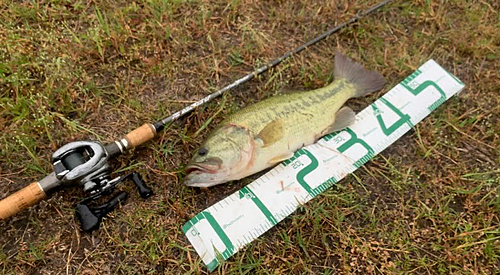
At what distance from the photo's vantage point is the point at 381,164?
3.99 m

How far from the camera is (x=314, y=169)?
12.7 ft

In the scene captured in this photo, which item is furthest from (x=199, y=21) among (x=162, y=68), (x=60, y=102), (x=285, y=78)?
(x=60, y=102)

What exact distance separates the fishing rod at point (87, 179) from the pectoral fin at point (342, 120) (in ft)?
A: 5.74

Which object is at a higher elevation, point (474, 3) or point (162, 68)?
point (162, 68)

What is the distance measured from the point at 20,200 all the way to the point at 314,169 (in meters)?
2.58

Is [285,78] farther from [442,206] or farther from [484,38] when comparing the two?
[484,38]

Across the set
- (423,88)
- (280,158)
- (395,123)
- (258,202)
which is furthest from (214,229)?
(423,88)

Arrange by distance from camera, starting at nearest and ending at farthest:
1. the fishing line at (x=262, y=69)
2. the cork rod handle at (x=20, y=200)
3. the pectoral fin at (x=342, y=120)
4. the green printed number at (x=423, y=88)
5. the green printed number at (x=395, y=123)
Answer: the cork rod handle at (x=20, y=200)
the fishing line at (x=262, y=69)
the pectoral fin at (x=342, y=120)
the green printed number at (x=395, y=123)
the green printed number at (x=423, y=88)

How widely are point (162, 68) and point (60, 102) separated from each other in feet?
3.61

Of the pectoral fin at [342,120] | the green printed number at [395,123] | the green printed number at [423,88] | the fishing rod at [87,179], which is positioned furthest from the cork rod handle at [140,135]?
the green printed number at [423,88]

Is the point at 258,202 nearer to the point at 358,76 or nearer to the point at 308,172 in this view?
the point at 308,172

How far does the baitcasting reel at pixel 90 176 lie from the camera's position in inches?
125

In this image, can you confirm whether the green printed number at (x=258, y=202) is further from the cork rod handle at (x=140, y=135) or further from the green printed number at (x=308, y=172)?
the cork rod handle at (x=140, y=135)

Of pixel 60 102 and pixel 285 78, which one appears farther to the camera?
pixel 285 78
